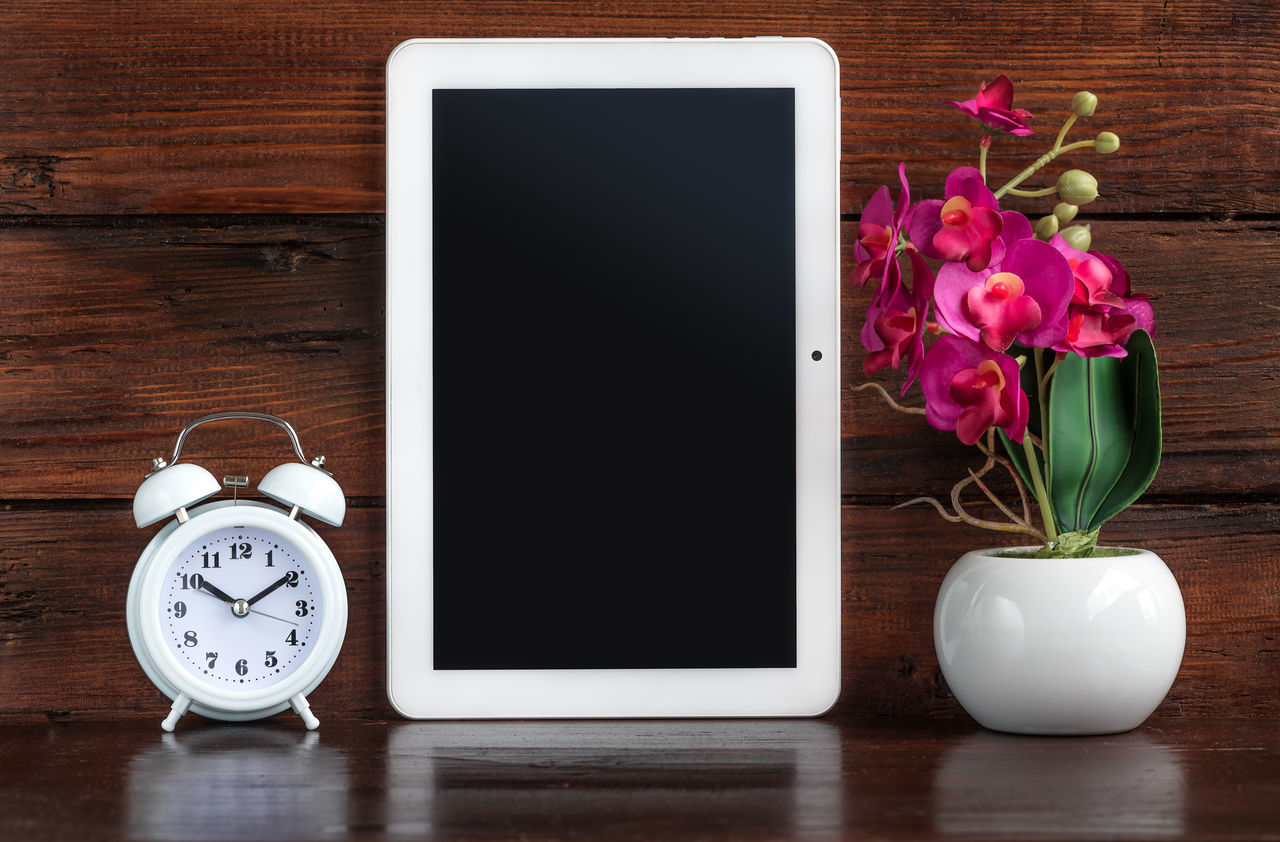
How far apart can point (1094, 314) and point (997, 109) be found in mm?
146

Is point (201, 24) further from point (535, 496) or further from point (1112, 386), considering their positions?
point (1112, 386)

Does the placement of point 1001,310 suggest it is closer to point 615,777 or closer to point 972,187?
point 972,187

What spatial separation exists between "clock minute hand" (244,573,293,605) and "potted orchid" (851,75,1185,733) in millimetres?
405

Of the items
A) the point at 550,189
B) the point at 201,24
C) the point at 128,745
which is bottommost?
the point at 128,745

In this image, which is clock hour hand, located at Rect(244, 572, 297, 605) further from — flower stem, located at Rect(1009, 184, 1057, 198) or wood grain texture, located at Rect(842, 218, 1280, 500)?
flower stem, located at Rect(1009, 184, 1057, 198)

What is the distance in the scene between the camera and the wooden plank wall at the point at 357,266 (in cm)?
75

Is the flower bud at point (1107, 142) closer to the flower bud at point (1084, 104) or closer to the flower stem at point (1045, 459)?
the flower bud at point (1084, 104)

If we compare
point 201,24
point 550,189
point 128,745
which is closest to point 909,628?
point 550,189

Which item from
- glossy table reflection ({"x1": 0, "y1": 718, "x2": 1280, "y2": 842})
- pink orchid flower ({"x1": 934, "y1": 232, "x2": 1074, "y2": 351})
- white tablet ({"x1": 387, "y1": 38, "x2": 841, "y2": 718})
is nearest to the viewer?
glossy table reflection ({"x1": 0, "y1": 718, "x2": 1280, "y2": 842})

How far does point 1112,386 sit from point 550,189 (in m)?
0.40

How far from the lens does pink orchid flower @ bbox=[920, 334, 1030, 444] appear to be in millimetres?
620

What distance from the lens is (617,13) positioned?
758 millimetres

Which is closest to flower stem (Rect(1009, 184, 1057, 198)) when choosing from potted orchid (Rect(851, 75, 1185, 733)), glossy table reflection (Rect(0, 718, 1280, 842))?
potted orchid (Rect(851, 75, 1185, 733))

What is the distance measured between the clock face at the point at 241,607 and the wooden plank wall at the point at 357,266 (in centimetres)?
6
